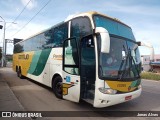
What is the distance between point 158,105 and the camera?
353 inches

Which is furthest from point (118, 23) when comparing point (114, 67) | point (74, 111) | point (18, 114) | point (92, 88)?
point (18, 114)

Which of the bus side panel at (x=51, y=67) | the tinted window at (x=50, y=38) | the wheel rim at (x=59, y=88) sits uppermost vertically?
the tinted window at (x=50, y=38)

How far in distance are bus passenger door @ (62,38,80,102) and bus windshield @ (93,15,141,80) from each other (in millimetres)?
1101

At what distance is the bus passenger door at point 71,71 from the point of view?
764cm

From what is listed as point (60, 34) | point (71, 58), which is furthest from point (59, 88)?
point (60, 34)

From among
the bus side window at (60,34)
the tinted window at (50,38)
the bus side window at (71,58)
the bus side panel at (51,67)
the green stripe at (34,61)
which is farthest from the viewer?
the green stripe at (34,61)

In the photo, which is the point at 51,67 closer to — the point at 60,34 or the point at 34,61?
the point at 60,34

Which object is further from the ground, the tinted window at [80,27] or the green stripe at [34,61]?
the tinted window at [80,27]

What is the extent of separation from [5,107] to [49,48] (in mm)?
4449

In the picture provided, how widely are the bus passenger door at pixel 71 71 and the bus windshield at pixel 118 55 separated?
1101mm

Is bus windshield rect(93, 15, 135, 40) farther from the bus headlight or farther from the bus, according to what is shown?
the bus headlight

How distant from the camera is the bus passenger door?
764 cm

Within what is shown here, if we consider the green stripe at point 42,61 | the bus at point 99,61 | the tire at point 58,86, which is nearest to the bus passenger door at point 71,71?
the bus at point 99,61

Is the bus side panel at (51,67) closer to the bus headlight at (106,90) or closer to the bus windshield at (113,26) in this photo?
the bus windshield at (113,26)
